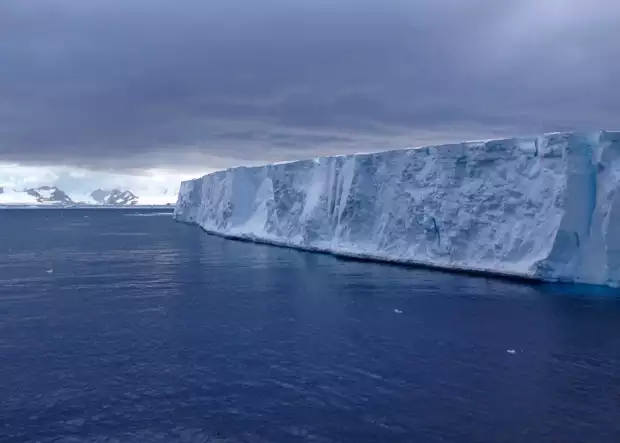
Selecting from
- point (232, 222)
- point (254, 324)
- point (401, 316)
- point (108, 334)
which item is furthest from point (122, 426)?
point (232, 222)

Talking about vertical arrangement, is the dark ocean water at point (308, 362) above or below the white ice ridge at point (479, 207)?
below

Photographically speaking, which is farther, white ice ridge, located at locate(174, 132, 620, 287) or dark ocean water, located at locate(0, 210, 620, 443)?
white ice ridge, located at locate(174, 132, 620, 287)

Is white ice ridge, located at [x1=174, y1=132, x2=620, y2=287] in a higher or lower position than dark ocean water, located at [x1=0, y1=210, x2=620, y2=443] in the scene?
higher

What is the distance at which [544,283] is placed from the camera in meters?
34.5

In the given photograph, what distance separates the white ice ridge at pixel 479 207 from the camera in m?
34.2

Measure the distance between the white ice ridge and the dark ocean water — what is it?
Answer: 9.79 feet

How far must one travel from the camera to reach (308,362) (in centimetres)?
1939

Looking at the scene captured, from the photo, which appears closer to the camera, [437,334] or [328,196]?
[437,334]

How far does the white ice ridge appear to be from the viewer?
1346 inches

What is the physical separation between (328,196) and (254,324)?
29286 millimetres

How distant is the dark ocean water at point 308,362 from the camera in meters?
14.4

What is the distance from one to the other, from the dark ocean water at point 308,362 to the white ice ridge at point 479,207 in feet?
9.79

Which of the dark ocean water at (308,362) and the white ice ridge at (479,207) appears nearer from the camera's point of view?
the dark ocean water at (308,362)

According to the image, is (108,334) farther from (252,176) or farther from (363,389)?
(252,176)
